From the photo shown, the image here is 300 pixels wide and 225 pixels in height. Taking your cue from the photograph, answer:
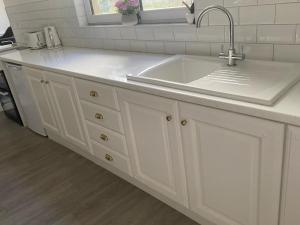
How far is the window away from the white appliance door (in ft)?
2.79

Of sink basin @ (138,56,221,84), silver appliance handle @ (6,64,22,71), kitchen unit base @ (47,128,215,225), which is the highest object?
sink basin @ (138,56,221,84)

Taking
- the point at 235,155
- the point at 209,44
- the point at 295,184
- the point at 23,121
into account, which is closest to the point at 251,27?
the point at 209,44

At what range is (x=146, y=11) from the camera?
2.18 metres

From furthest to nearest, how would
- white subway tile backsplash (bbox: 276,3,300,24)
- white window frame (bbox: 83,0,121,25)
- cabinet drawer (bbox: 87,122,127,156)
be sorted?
white window frame (bbox: 83,0,121,25)
cabinet drawer (bbox: 87,122,127,156)
white subway tile backsplash (bbox: 276,3,300,24)

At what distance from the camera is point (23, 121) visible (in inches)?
131

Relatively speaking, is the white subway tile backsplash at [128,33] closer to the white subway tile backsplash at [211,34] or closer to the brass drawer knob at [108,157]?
the white subway tile backsplash at [211,34]

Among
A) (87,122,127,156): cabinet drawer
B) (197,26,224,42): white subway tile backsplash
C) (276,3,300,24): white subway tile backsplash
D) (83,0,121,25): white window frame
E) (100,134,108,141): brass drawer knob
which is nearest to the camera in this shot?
(276,3,300,24): white subway tile backsplash

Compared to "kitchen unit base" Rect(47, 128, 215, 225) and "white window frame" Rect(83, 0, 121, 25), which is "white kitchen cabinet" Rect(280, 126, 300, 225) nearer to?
"kitchen unit base" Rect(47, 128, 215, 225)

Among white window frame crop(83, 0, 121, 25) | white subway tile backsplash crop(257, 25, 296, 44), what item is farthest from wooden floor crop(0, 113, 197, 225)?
white window frame crop(83, 0, 121, 25)

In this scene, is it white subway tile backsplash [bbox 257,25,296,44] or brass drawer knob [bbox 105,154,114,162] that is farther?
brass drawer knob [bbox 105,154,114,162]

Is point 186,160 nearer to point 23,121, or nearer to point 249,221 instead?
point 249,221

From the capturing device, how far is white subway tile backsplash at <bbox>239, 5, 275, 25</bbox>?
1409 millimetres

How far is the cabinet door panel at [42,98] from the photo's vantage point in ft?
8.08

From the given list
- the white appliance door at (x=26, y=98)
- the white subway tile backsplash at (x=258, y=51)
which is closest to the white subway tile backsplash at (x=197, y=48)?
the white subway tile backsplash at (x=258, y=51)
